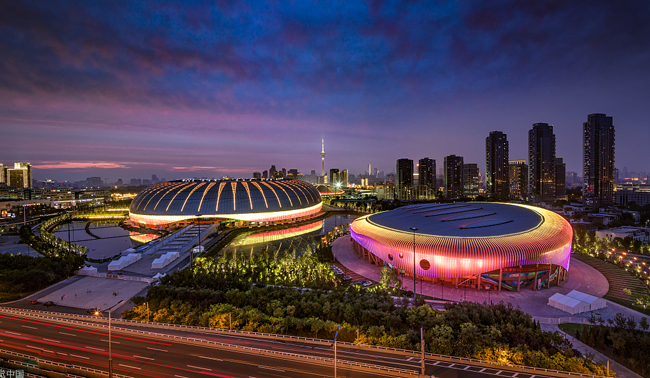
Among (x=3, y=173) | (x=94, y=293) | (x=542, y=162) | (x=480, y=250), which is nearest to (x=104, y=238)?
(x=94, y=293)

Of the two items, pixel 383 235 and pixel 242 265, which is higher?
pixel 383 235

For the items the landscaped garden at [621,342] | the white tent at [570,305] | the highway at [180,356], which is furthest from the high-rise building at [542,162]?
the highway at [180,356]

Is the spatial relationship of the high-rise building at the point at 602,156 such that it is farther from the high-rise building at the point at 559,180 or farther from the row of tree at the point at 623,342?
the row of tree at the point at 623,342

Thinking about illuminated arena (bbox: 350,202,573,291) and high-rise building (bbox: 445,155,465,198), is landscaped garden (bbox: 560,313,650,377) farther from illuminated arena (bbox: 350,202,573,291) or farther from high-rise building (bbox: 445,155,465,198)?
high-rise building (bbox: 445,155,465,198)

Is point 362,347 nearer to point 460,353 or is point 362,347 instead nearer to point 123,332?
point 460,353

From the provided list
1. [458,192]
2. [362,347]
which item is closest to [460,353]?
[362,347]

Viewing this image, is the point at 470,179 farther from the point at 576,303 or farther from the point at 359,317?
the point at 359,317
